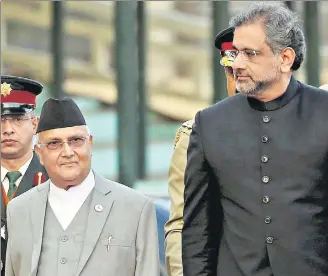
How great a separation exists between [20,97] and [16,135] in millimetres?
243

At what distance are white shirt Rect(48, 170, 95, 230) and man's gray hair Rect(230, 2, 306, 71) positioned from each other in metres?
0.87

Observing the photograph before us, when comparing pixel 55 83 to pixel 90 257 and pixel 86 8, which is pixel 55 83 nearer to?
pixel 86 8

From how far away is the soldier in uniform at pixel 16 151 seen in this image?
487 centimetres

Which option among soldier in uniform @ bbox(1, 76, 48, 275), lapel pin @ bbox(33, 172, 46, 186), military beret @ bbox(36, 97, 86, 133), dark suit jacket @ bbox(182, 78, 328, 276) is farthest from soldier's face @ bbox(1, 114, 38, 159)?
dark suit jacket @ bbox(182, 78, 328, 276)

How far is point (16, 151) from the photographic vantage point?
4.88 m

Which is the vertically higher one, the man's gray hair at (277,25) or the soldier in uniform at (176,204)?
the man's gray hair at (277,25)

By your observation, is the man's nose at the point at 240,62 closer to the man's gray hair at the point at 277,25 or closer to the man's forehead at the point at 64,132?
the man's gray hair at the point at 277,25

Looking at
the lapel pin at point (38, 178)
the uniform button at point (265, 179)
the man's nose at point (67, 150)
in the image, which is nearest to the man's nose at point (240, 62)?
the uniform button at point (265, 179)

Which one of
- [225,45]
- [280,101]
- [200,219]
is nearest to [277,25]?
[280,101]

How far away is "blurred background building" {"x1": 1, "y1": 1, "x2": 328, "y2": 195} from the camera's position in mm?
10656

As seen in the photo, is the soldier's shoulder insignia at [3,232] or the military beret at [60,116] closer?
the military beret at [60,116]

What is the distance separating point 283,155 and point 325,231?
0.27 m

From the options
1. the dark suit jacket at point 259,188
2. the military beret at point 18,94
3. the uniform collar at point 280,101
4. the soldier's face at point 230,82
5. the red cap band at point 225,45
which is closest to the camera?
the dark suit jacket at point 259,188

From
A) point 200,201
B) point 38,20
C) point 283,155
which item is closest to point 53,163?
point 200,201
